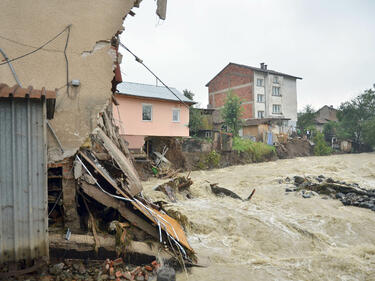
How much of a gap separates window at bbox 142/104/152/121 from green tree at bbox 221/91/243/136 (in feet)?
38.5

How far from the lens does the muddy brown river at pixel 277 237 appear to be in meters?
5.48

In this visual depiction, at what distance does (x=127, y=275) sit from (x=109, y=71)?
3.60 m

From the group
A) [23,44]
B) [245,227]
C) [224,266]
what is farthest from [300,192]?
[23,44]

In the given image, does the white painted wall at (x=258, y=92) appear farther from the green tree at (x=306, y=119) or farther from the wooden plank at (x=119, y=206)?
the wooden plank at (x=119, y=206)

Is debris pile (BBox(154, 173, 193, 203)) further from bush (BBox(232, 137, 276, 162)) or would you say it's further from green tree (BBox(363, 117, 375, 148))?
green tree (BBox(363, 117, 375, 148))

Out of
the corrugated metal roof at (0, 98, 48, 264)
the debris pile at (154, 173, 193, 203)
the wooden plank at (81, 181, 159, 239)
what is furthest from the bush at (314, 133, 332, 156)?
the corrugated metal roof at (0, 98, 48, 264)

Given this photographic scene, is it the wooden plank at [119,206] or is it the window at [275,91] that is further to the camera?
the window at [275,91]

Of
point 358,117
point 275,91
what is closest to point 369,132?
point 358,117

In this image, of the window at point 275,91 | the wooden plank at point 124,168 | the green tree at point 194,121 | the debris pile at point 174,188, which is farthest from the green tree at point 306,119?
the wooden plank at point 124,168

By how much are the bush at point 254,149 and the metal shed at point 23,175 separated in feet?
74.6

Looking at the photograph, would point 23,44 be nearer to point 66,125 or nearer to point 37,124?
point 66,125

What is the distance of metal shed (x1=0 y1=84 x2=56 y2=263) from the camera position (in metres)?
3.44

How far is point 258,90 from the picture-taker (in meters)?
34.8

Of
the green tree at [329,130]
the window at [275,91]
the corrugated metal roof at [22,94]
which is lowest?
the corrugated metal roof at [22,94]
